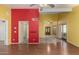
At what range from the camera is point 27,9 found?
13953 millimetres

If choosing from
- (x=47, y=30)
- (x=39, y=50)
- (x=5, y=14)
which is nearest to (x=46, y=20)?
(x=47, y=30)

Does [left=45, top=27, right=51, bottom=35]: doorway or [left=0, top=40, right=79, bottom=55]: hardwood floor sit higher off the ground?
[left=45, top=27, right=51, bottom=35]: doorway

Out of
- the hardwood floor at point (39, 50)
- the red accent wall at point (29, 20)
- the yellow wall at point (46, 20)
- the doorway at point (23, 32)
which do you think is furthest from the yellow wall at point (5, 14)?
the yellow wall at point (46, 20)

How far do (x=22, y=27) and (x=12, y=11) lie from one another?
1.50 meters

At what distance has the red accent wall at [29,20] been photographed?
14.0 metres

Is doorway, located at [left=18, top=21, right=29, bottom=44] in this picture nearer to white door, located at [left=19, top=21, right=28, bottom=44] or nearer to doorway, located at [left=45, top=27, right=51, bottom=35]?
white door, located at [left=19, top=21, right=28, bottom=44]

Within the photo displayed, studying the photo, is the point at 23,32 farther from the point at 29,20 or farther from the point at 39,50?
the point at 39,50

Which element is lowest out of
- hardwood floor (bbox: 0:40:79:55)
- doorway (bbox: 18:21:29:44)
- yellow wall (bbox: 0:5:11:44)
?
hardwood floor (bbox: 0:40:79:55)

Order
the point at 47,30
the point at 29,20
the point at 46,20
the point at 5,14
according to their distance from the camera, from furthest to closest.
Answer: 1. the point at 47,30
2. the point at 46,20
3. the point at 29,20
4. the point at 5,14

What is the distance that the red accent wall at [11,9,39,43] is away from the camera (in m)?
14.0

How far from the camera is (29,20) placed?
14102 millimetres

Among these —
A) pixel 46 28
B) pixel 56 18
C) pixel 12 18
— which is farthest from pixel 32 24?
pixel 46 28

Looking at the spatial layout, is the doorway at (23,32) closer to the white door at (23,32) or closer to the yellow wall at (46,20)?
the white door at (23,32)

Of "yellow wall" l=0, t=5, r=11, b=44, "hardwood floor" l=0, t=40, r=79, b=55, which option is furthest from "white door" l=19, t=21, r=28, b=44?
"hardwood floor" l=0, t=40, r=79, b=55
